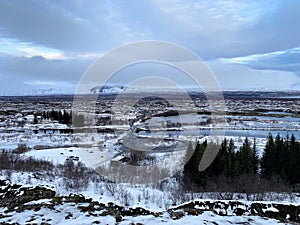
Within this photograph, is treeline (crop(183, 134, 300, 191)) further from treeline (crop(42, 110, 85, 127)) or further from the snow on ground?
treeline (crop(42, 110, 85, 127))

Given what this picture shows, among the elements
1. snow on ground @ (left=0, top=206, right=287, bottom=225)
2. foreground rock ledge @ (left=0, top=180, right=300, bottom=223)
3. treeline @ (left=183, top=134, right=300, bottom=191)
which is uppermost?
snow on ground @ (left=0, top=206, right=287, bottom=225)

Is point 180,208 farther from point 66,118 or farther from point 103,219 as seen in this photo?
point 66,118

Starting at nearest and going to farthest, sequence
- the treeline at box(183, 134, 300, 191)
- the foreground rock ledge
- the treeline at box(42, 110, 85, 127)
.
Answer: the foreground rock ledge < the treeline at box(183, 134, 300, 191) < the treeline at box(42, 110, 85, 127)

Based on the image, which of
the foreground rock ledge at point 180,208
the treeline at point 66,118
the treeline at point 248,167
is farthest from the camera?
the treeline at point 66,118

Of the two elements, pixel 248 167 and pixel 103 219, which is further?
pixel 248 167

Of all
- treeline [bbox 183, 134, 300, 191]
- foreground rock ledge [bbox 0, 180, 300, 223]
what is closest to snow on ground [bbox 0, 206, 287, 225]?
foreground rock ledge [bbox 0, 180, 300, 223]

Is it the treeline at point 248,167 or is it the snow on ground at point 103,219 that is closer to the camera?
the snow on ground at point 103,219

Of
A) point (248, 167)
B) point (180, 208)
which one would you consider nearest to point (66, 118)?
point (248, 167)

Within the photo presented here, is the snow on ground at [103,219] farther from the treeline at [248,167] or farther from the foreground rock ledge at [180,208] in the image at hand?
the treeline at [248,167]

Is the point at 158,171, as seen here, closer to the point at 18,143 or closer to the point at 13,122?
the point at 18,143

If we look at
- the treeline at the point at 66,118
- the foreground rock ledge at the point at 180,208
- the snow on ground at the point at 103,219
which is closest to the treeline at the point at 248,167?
the foreground rock ledge at the point at 180,208
